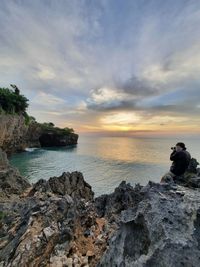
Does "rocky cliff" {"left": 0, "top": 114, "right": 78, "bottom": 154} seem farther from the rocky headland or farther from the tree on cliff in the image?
the rocky headland

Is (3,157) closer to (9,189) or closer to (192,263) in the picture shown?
(9,189)

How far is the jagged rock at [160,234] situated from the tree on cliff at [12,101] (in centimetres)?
4365

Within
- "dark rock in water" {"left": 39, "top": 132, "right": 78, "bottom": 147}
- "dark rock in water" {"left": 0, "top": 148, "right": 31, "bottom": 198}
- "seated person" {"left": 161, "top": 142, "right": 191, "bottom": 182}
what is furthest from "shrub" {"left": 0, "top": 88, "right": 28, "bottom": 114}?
"seated person" {"left": 161, "top": 142, "right": 191, "bottom": 182}

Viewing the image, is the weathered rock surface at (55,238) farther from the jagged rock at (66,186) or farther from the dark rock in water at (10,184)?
the jagged rock at (66,186)

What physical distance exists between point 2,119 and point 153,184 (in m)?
40.3

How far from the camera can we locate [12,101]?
47.1m

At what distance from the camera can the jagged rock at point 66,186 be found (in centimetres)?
1778

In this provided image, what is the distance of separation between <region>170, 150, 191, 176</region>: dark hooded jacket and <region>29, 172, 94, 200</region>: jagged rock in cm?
1068

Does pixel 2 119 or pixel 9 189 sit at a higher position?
pixel 2 119

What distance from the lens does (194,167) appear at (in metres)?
11.0

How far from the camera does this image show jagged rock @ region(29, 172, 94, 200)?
17.8 meters

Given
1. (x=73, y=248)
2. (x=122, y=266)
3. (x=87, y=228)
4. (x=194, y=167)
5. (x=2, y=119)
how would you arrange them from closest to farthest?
(x=122, y=266), (x=73, y=248), (x=87, y=228), (x=194, y=167), (x=2, y=119)

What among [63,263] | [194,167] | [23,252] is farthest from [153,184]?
[194,167]

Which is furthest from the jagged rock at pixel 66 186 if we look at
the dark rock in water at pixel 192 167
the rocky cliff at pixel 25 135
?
the rocky cliff at pixel 25 135
